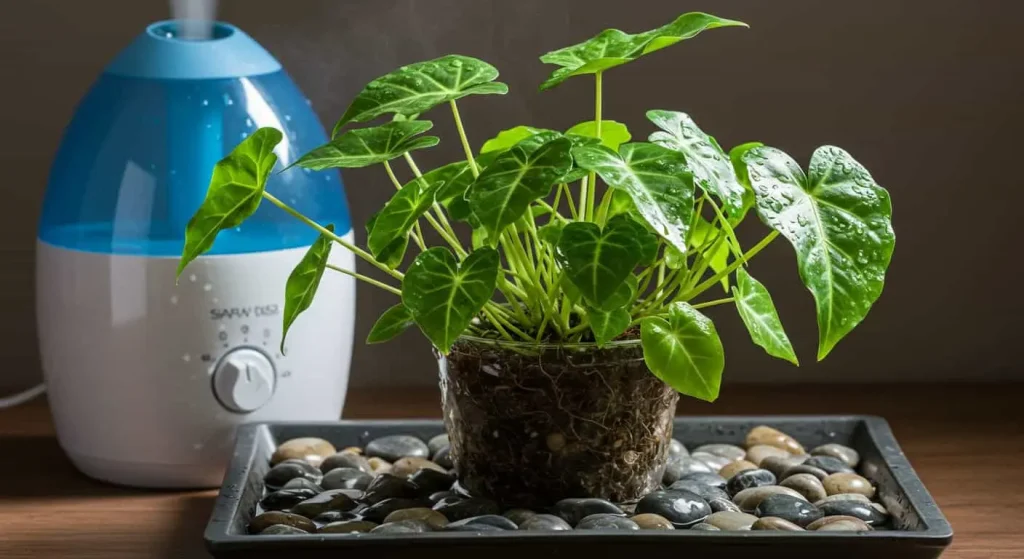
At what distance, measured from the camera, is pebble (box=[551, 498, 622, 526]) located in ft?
2.57

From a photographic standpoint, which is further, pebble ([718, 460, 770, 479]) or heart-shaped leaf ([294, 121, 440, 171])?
pebble ([718, 460, 770, 479])

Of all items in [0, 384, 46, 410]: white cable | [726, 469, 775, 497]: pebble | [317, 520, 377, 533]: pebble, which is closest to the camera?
[317, 520, 377, 533]: pebble

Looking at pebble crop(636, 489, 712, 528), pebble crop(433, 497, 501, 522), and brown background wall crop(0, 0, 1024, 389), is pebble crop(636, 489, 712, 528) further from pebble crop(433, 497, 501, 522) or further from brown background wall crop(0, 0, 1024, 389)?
brown background wall crop(0, 0, 1024, 389)

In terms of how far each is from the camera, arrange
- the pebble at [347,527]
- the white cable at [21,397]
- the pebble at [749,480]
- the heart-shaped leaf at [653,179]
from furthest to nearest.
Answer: the white cable at [21,397], the pebble at [749,480], the pebble at [347,527], the heart-shaped leaf at [653,179]

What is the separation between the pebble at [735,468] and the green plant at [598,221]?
0.48 ft

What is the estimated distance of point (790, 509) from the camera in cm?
80

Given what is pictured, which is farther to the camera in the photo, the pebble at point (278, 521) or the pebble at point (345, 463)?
the pebble at point (345, 463)

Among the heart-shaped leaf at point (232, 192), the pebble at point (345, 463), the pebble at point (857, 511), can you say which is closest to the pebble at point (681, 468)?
the pebble at point (857, 511)

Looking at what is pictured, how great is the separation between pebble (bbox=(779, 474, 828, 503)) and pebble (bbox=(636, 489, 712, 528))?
0.08 meters

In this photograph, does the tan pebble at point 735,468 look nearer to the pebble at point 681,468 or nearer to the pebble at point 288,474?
the pebble at point 681,468

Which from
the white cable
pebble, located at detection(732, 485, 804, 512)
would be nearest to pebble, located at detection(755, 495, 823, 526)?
pebble, located at detection(732, 485, 804, 512)

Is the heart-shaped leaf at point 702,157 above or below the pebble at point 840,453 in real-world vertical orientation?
above

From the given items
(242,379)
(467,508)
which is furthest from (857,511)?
(242,379)

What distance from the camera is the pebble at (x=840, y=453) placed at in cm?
94
